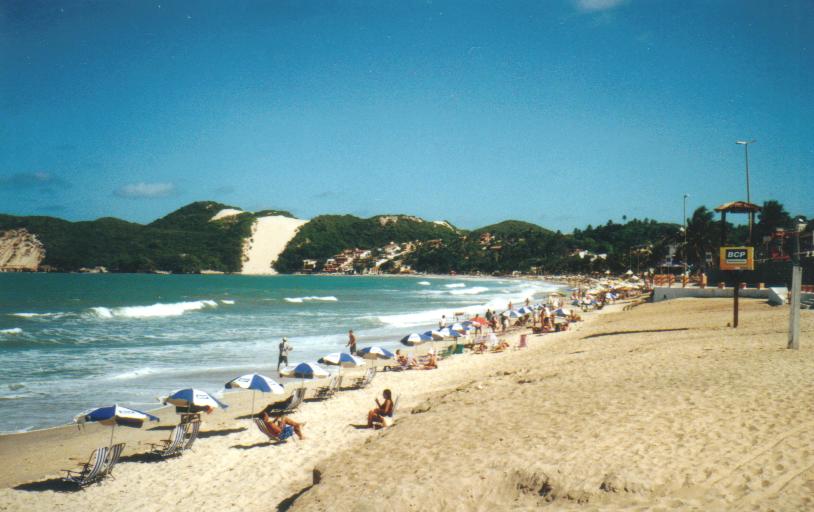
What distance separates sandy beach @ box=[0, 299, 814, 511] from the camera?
229 inches

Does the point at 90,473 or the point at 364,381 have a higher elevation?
the point at 90,473

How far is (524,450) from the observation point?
7.15m

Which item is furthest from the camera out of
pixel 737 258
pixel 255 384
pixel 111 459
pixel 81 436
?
pixel 737 258

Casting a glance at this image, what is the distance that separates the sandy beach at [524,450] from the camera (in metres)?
5.81

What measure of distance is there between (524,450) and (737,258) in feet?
44.5

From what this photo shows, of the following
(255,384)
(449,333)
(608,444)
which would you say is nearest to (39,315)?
(449,333)

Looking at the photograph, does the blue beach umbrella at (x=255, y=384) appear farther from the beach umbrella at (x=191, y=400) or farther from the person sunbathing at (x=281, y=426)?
the person sunbathing at (x=281, y=426)

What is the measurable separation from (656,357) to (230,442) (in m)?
9.06

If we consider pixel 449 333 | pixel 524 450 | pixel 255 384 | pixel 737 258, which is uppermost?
pixel 737 258

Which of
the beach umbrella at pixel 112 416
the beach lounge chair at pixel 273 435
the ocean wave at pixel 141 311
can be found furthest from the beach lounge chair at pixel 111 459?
the ocean wave at pixel 141 311

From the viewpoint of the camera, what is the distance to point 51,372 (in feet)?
56.4

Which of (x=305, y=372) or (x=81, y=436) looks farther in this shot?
(x=305, y=372)

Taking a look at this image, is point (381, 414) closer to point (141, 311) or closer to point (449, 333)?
point (449, 333)

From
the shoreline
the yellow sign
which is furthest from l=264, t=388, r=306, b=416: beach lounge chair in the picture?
the yellow sign
